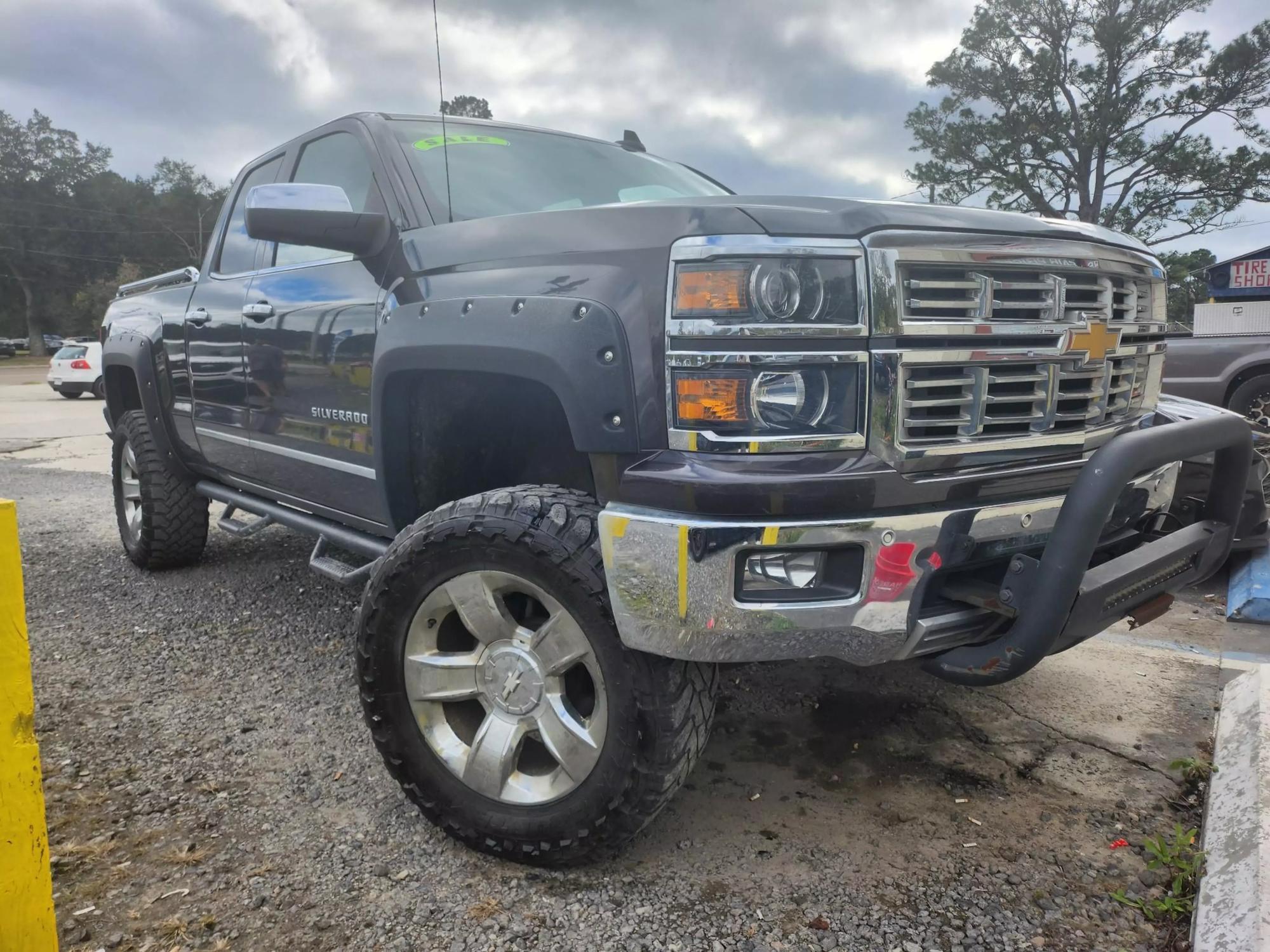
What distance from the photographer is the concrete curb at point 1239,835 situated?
1776mm

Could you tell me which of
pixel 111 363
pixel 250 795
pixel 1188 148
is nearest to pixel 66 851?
pixel 250 795

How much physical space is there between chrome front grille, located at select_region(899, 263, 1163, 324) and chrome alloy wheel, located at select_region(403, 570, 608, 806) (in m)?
1.04

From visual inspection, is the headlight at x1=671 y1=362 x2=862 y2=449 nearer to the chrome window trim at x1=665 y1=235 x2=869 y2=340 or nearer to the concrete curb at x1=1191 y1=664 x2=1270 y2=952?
the chrome window trim at x1=665 y1=235 x2=869 y2=340

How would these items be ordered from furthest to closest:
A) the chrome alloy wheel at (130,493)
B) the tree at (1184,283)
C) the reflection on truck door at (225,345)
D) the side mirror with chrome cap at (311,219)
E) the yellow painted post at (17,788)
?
the tree at (1184,283)
the chrome alloy wheel at (130,493)
the reflection on truck door at (225,345)
the side mirror with chrome cap at (311,219)
the yellow painted post at (17,788)

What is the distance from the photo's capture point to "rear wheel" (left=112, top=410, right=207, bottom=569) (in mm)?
4652

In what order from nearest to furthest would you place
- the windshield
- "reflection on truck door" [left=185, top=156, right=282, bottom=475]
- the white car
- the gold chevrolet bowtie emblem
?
the gold chevrolet bowtie emblem → the windshield → "reflection on truck door" [left=185, top=156, right=282, bottom=475] → the white car

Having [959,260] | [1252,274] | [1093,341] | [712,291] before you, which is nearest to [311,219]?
[712,291]

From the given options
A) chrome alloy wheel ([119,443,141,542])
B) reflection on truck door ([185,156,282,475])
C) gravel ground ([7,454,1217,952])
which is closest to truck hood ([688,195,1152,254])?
gravel ground ([7,454,1217,952])

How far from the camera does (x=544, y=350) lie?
2004 millimetres

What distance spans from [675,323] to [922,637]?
0.85m

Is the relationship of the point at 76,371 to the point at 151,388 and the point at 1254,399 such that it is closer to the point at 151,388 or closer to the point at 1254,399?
the point at 151,388

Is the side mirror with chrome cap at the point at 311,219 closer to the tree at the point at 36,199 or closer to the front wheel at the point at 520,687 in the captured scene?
the front wheel at the point at 520,687

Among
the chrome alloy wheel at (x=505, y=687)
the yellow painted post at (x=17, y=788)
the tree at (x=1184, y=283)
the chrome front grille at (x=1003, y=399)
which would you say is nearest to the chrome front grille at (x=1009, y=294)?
the chrome front grille at (x=1003, y=399)

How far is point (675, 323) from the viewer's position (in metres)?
1.83
